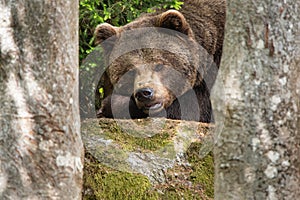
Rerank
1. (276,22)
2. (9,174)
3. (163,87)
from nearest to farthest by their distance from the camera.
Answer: (276,22)
(9,174)
(163,87)

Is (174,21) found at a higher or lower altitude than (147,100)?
higher

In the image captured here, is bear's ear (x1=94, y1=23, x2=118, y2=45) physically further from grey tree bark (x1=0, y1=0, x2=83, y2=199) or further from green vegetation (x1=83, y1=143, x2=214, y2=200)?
grey tree bark (x1=0, y1=0, x2=83, y2=199)

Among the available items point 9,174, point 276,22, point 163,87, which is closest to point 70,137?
point 9,174

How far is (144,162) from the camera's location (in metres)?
3.88

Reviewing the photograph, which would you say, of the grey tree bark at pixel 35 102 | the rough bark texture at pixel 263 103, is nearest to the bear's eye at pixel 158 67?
the grey tree bark at pixel 35 102

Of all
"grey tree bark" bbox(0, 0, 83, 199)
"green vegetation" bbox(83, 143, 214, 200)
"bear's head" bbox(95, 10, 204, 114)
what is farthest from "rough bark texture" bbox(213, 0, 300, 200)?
"bear's head" bbox(95, 10, 204, 114)

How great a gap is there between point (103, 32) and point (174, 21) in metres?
0.77

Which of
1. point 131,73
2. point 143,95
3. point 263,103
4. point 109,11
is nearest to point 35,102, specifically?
point 263,103

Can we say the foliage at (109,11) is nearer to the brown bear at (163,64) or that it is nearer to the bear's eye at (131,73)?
the brown bear at (163,64)

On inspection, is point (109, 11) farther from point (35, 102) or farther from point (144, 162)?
point (35, 102)

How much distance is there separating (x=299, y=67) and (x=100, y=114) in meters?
3.74

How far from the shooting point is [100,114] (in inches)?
244

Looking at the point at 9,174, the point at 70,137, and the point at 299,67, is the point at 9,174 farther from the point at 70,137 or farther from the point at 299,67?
the point at 299,67

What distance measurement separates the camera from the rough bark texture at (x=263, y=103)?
2584 mm
